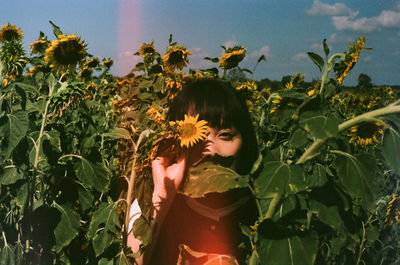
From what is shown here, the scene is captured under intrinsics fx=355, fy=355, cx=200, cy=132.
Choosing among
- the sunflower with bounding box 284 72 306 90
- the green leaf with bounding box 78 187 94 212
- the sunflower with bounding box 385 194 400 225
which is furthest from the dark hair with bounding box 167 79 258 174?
the sunflower with bounding box 385 194 400 225

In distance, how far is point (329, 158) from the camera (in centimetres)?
186

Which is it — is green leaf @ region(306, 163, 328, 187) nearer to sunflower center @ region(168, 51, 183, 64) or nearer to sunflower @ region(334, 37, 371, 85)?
sunflower @ region(334, 37, 371, 85)

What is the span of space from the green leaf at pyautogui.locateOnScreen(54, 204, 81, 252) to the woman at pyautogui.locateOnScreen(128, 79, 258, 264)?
0.25m

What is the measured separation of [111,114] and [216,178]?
155 cm

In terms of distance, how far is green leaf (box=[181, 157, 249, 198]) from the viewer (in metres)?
0.84

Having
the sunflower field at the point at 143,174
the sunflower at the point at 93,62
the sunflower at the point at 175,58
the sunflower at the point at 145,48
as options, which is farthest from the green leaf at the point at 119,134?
the sunflower at the point at 93,62

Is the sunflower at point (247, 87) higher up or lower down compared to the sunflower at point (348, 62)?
lower down

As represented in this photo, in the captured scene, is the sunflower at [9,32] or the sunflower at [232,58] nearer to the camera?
the sunflower at [232,58]

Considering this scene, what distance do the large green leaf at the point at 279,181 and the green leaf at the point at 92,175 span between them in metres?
0.60

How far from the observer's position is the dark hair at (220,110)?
150 cm

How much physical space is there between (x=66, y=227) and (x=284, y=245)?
2.52 ft

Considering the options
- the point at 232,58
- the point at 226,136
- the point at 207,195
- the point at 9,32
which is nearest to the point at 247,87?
the point at 232,58

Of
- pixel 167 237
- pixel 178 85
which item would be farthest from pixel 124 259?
pixel 178 85

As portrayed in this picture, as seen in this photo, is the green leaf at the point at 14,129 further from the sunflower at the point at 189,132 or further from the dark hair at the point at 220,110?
the dark hair at the point at 220,110
